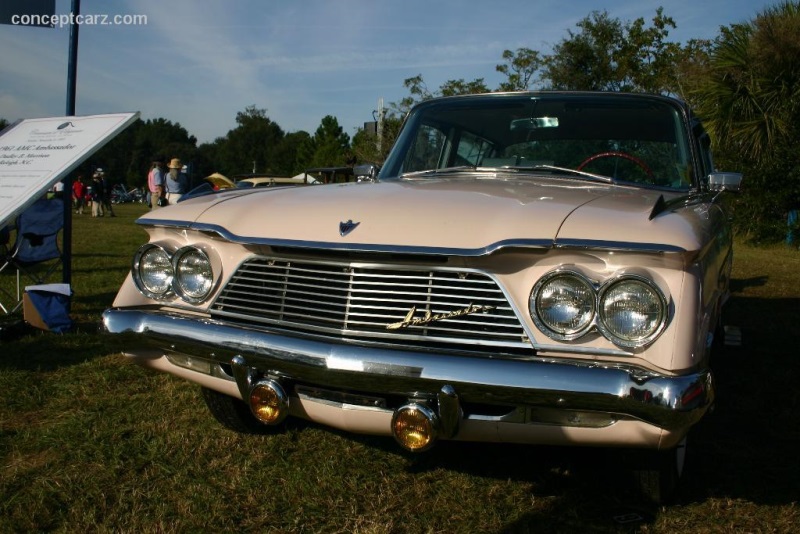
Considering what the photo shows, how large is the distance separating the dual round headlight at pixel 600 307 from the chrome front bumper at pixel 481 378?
100 mm

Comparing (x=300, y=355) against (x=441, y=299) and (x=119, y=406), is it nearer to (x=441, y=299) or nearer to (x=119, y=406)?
(x=441, y=299)

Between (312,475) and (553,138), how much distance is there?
1918 millimetres

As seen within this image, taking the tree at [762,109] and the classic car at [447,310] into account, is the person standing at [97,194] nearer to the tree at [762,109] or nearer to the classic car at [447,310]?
the tree at [762,109]

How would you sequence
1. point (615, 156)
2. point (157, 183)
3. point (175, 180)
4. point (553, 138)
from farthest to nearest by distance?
point (157, 183) < point (175, 180) < point (553, 138) < point (615, 156)

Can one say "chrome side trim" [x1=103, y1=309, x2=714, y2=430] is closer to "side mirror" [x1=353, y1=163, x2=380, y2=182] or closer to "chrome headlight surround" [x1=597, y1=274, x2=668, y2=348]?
"chrome headlight surround" [x1=597, y1=274, x2=668, y2=348]

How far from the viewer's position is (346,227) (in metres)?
2.24

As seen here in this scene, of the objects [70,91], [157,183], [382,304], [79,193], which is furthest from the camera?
[79,193]

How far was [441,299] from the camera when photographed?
7.02 feet

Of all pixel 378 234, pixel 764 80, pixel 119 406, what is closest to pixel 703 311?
pixel 378 234

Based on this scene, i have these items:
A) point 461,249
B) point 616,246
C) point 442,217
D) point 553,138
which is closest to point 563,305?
point 616,246

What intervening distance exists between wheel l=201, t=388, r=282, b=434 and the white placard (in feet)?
Answer: 7.23

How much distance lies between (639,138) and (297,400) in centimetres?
206

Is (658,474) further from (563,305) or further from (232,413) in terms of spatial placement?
(232,413)

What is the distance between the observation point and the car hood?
2.03 metres
